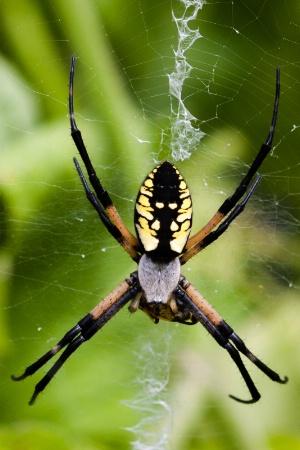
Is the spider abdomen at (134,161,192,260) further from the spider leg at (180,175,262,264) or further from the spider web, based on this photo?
the spider web

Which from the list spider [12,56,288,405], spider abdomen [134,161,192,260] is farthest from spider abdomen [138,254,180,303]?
spider abdomen [134,161,192,260]

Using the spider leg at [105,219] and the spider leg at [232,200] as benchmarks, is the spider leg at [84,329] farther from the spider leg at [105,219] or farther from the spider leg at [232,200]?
the spider leg at [232,200]

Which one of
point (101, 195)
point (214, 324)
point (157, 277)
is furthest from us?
point (214, 324)

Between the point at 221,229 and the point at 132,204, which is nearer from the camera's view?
the point at 221,229

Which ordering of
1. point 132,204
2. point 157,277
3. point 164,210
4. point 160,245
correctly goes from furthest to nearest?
point 132,204, point 157,277, point 160,245, point 164,210

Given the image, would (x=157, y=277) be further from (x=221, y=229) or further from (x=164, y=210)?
(x=164, y=210)

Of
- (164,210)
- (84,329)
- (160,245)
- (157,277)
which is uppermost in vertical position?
(164,210)

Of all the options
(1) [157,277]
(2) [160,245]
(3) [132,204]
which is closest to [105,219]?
(2) [160,245]

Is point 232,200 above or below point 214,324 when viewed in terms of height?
above

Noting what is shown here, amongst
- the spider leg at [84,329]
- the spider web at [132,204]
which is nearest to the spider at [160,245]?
the spider leg at [84,329]
